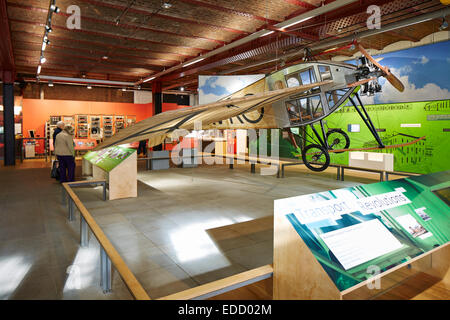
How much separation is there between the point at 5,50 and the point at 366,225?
10.6 meters

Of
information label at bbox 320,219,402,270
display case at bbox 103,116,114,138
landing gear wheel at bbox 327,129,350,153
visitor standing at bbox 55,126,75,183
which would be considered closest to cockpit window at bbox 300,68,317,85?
landing gear wheel at bbox 327,129,350,153

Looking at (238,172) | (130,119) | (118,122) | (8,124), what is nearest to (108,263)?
(238,172)

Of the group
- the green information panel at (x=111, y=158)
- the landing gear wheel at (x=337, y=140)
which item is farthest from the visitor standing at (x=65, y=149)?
the landing gear wheel at (x=337, y=140)

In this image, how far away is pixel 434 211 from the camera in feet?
7.37

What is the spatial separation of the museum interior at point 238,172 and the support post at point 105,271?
16 millimetres

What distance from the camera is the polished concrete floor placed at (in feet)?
8.90

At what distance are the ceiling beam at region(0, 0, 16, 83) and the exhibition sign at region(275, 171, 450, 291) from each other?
6.56m

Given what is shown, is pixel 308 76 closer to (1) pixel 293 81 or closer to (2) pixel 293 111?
(1) pixel 293 81

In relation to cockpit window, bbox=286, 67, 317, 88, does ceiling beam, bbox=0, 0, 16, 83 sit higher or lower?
higher

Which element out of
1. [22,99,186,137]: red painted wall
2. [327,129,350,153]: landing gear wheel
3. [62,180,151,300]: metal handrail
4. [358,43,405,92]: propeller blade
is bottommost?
[62,180,151,300]: metal handrail

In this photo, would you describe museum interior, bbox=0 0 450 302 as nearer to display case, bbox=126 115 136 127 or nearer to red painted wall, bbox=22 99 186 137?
red painted wall, bbox=22 99 186 137

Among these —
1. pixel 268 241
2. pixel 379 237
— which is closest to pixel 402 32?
pixel 268 241
